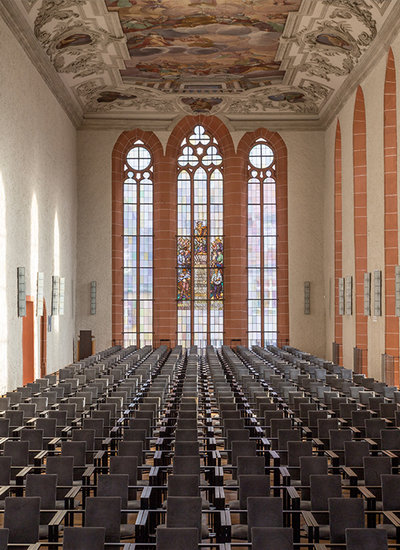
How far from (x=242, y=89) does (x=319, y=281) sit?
395 inches

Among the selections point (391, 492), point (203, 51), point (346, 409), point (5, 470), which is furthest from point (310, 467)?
point (203, 51)

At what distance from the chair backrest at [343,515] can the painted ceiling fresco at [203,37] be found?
20.8 m

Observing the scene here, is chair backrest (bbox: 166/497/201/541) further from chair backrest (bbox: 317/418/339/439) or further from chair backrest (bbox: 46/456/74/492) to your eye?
chair backrest (bbox: 317/418/339/439)

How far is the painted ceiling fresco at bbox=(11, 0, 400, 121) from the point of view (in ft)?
81.9

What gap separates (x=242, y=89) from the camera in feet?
116

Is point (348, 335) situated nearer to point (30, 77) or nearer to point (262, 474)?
point (30, 77)

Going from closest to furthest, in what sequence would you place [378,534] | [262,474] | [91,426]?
[378,534] < [262,474] < [91,426]

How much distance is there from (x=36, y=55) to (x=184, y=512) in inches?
845

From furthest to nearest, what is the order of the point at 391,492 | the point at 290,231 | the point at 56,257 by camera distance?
1. the point at 290,231
2. the point at 56,257
3. the point at 391,492

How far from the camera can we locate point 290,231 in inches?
1483

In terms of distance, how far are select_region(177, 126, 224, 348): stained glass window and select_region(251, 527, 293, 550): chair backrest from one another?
3150 centimetres

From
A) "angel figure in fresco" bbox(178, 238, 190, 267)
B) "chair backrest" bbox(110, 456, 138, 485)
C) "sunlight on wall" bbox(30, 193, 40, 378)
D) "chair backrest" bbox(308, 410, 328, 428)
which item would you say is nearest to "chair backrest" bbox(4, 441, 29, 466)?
"chair backrest" bbox(110, 456, 138, 485)

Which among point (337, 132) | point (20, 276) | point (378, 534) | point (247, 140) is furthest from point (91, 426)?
point (247, 140)

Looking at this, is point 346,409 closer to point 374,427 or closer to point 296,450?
point 374,427
